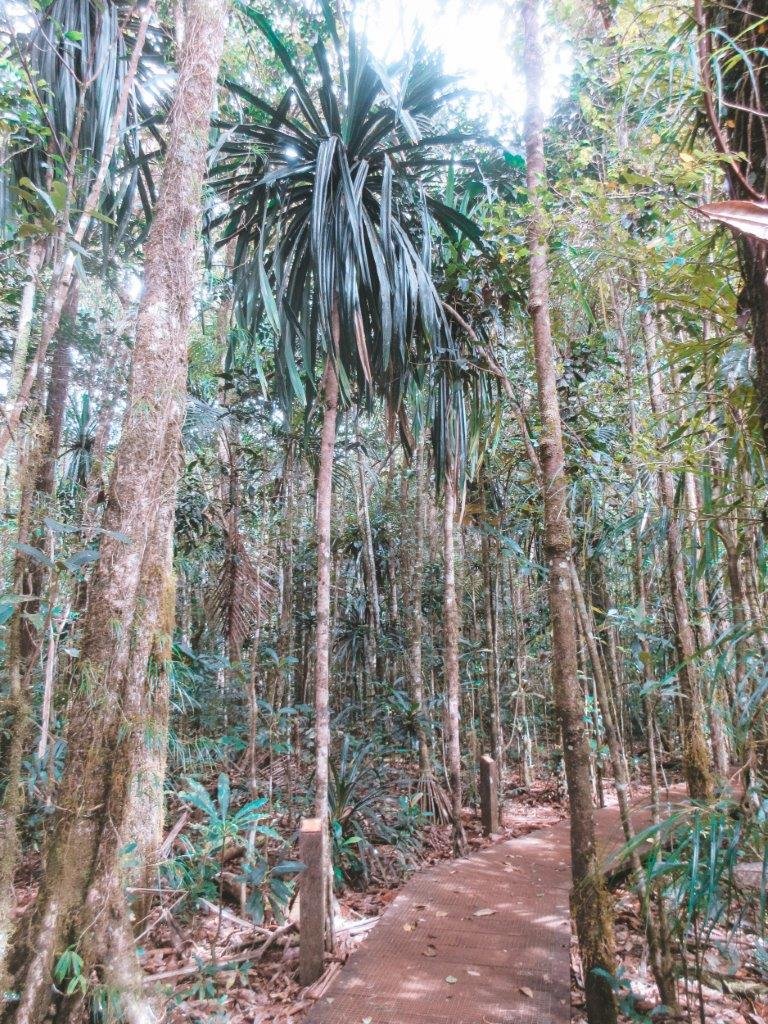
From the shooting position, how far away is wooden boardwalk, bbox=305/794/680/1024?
2.17 metres

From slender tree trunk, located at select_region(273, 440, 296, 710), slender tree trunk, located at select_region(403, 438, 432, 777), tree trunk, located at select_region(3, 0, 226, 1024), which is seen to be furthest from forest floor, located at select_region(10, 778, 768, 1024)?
slender tree trunk, located at select_region(273, 440, 296, 710)

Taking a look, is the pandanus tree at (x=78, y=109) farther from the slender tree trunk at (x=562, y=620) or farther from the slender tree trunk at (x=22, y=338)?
the slender tree trunk at (x=562, y=620)

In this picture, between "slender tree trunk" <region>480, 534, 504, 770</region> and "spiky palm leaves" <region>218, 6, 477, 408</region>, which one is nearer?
"spiky palm leaves" <region>218, 6, 477, 408</region>

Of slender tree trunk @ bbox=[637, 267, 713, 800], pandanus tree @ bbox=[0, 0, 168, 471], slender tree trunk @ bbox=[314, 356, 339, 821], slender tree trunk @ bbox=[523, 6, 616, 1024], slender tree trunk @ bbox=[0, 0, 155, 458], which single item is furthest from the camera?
slender tree trunk @ bbox=[637, 267, 713, 800]

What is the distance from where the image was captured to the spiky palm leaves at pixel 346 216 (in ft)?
9.83

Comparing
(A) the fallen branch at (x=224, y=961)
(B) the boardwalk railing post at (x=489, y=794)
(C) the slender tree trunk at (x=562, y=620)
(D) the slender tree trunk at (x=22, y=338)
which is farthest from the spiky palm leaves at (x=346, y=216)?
(B) the boardwalk railing post at (x=489, y=794)

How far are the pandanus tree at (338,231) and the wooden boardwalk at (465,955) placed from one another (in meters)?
0.68

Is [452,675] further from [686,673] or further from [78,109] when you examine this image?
[78,109]

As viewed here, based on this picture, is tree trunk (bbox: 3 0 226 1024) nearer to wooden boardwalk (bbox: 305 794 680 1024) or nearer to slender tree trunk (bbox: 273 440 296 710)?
wooden boardwalk (bbox: 305 794 680 1024)

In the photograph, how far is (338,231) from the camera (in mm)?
3066

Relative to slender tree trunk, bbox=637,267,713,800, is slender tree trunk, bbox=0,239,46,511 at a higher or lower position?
higher

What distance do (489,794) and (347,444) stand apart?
306 centimetres

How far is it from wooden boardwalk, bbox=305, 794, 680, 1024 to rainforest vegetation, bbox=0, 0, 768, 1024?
0.25 m

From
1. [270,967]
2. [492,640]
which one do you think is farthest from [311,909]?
[492,640]
